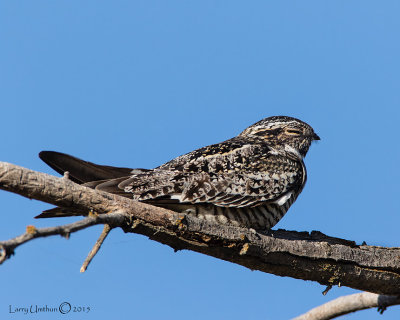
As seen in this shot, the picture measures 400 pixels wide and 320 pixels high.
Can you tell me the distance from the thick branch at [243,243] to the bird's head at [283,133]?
4.64ft

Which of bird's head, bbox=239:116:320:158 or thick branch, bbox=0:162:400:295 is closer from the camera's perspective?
thick branch, bbox=0:162:400:295

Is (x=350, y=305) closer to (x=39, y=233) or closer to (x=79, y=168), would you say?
(x=79, y=168)

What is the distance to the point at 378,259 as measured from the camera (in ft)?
15.7

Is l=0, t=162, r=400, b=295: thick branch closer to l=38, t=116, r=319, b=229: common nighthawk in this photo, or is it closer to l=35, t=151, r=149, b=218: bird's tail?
l=38, t=116, r=319, b=229: common nighthawk

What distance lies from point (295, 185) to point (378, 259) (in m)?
1.17

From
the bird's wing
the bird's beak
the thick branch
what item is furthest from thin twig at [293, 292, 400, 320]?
the bird's beak

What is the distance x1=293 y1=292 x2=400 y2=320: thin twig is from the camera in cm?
464

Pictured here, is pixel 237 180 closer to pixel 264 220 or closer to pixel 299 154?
pixel 264 220

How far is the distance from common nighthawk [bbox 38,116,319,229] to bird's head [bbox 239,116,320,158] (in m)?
0.50

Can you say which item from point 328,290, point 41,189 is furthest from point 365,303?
point 41,189

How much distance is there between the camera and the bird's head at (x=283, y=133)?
21.0 ft

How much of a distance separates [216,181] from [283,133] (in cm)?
166

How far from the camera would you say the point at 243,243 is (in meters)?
4.26

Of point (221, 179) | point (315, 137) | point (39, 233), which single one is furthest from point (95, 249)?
point (315, 137)
